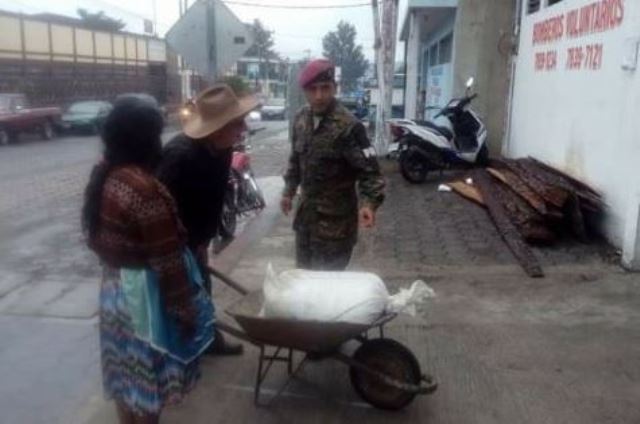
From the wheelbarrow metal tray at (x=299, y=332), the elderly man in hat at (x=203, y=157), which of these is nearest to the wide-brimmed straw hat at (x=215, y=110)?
the elderly man in hat at (x=203, y=157)

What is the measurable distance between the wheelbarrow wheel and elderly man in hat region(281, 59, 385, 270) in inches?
35.2

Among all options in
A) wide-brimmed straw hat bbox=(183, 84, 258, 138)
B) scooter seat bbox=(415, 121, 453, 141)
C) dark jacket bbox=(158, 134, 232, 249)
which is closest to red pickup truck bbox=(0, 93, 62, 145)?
scooter seat bbox=(415, 121, 453, 141)

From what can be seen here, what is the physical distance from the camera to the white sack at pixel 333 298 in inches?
140

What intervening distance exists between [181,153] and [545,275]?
3.70m

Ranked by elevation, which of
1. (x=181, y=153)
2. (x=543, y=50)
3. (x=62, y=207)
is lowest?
(x=62, y=207)

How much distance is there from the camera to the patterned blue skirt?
3045 mm

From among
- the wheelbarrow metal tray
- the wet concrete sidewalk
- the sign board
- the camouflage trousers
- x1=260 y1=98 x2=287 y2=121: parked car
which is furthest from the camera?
x1=260 y1=98 x2=287 y2=121: parked car

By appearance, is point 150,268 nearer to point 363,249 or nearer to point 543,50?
point 363,249

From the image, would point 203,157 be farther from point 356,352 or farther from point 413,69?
point 413,69

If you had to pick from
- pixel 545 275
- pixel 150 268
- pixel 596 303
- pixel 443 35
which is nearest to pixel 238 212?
pixel 545 275

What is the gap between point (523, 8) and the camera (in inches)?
452

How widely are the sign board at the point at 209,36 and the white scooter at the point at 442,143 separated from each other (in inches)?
181

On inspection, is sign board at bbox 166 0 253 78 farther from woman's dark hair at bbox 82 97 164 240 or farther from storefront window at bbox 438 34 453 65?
storefront window at bbox 438 34 453 65

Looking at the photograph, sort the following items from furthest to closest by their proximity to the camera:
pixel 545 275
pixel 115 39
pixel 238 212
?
pixel 115 39
pixel 238 212
pixel 545 275
